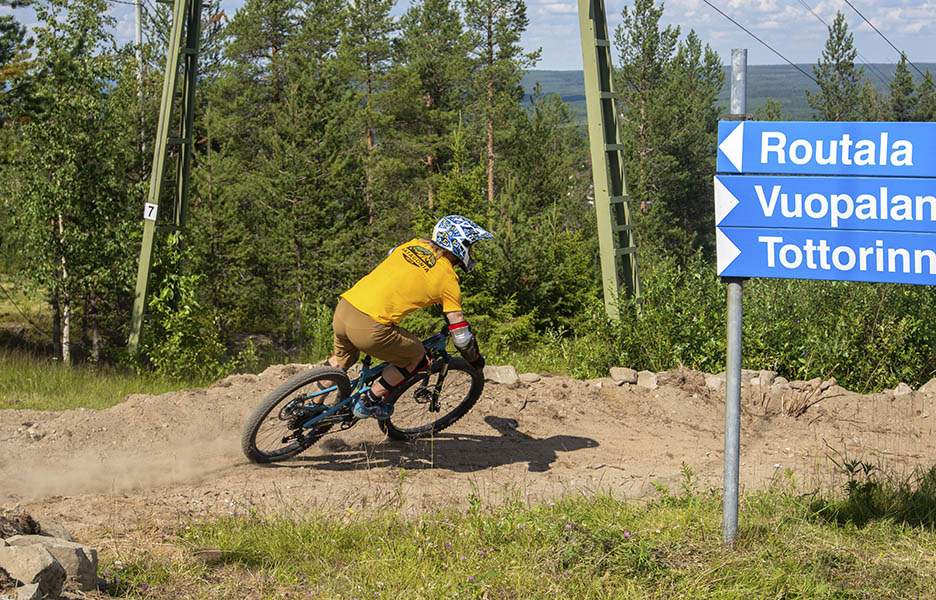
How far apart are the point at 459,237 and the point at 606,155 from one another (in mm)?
4976

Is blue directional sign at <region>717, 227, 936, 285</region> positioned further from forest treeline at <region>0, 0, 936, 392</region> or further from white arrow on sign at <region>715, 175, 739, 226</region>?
forest treeline at <region>0, 0, 936, 392</region>

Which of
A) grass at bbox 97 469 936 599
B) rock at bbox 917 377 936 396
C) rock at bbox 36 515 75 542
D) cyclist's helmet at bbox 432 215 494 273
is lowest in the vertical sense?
grass at bbox 97 469 936 599

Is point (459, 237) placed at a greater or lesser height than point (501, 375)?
greater

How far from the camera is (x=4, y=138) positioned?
70.3 feet

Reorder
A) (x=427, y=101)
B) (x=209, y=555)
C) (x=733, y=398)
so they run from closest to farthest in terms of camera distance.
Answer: (x=209, y=555) < (x=733, y=398) < (x=427, y=101)

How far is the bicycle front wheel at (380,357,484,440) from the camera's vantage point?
698 cm

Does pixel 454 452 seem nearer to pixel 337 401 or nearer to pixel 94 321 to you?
pixel 337 401

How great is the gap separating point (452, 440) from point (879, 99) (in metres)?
55.1

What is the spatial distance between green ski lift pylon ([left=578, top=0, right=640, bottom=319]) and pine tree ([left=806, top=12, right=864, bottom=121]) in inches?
1921

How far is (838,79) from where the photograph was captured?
5597 cm

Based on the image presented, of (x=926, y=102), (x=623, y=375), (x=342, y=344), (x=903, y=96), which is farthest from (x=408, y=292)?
(x=903, y=96)

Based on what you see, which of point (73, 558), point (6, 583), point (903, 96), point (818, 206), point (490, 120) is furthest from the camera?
point (903, 96)

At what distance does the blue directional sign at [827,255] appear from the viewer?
454cm

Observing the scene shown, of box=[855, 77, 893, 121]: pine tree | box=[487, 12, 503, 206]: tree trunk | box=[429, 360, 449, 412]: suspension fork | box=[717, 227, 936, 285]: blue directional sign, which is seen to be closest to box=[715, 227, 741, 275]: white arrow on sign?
box=[717, 227, 936, 285]: blue directional sign
